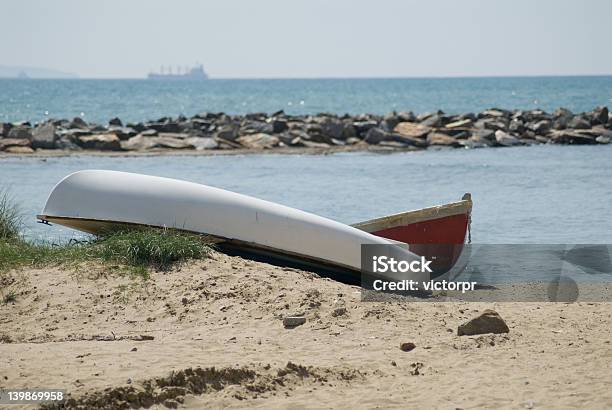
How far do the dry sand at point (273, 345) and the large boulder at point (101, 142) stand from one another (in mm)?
22621

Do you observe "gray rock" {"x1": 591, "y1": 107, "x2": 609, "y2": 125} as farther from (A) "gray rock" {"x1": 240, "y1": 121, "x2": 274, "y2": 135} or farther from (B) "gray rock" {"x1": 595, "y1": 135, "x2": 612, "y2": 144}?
(A) "gray rock" {"x1": 240, "y1": 121, "x2": 274, "y2": 135}

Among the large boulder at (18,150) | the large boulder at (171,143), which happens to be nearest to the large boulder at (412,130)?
the large boulder at (171,143)

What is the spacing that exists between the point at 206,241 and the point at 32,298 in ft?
6.25

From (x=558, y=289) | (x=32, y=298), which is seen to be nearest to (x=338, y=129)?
(x=558, y=289)

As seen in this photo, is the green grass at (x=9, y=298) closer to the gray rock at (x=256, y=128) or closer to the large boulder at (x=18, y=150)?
the large boulder at (x=18, y=150)

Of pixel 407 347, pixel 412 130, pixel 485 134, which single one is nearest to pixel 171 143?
pixel 412 130

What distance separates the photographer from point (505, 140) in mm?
35469

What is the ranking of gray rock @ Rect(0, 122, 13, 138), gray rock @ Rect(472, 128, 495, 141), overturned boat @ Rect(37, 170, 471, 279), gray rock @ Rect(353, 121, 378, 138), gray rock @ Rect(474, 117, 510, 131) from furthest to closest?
gray rock @ Rect(474, 117, 510, 131) < gray rock @ Rect(353, 121, 378, 138) < gray rock @ Rect(472, 128, 495, 141) < gray rock @ Rect(0, 122, 13, 138) < overturned boat @ Rect(37, 170, 471, 279)

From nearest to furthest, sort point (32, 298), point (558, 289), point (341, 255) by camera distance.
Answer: point (32, 298) → point (341, 255) → point (558, 289)

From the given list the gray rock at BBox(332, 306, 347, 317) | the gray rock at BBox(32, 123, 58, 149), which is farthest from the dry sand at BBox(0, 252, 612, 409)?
the gray rock at BBox(32, 123, 58, 149)

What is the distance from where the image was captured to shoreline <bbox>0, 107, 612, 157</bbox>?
1261 inches

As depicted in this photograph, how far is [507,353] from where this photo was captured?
774 cm

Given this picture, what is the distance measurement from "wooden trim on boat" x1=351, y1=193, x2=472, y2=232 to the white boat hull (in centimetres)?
86

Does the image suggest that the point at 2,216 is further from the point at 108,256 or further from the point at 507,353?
the point at 507,353
